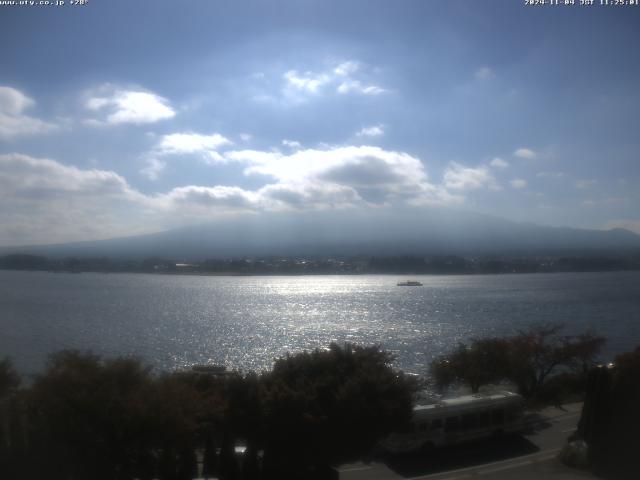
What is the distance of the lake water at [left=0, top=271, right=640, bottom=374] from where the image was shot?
2553cm

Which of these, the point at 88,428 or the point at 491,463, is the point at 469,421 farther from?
the point at 88,428

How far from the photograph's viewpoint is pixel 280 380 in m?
8.31

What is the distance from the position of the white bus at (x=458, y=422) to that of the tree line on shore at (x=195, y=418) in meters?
0.86

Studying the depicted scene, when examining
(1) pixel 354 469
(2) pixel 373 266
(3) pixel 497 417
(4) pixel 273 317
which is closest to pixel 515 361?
(3) pixel 497 417

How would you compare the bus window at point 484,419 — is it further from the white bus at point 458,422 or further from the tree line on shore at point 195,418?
the tree line on shore at point 195,418

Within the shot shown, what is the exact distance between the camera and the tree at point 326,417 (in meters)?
7.79

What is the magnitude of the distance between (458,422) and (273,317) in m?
31.8

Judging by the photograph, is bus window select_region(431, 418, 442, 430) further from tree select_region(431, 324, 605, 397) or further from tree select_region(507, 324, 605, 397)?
tree select_region(507, 324, 605, 397)

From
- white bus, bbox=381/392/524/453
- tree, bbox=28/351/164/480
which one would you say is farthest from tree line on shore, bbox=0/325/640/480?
white bus, bbox=381/392/524/453

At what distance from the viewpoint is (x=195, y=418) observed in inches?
293

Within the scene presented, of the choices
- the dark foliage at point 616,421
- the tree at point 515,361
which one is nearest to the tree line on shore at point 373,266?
the tree at point 515,361

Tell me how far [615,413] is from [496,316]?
105ft

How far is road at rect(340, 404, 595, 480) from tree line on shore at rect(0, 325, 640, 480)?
75 cm

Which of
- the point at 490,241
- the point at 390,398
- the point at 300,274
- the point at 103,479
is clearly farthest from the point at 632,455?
the point at 490,241
